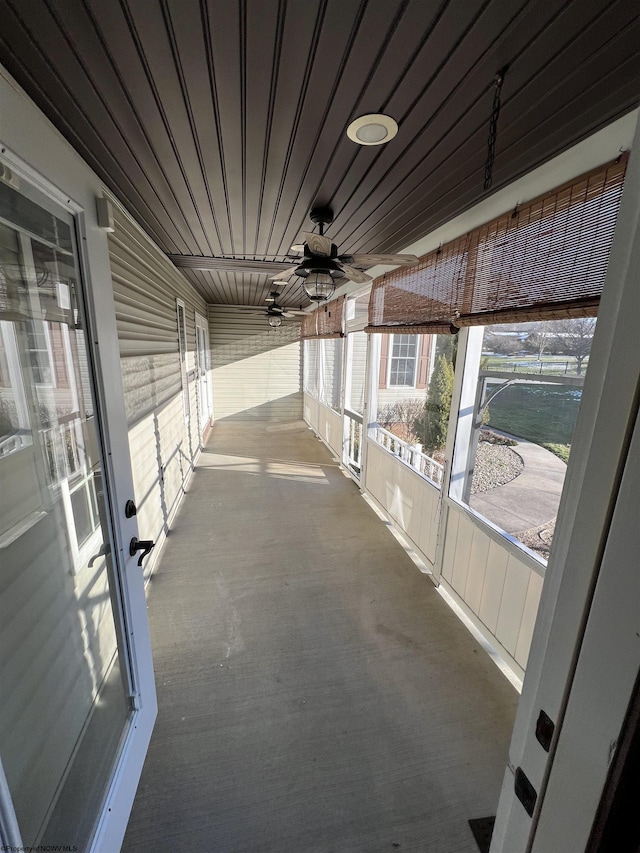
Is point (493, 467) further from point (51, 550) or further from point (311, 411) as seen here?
point (311, 411)

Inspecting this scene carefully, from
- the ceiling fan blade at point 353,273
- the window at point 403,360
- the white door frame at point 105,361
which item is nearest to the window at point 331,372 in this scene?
the window at point 403,360

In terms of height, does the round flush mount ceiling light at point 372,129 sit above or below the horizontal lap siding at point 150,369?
above

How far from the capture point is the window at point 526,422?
1580 mm

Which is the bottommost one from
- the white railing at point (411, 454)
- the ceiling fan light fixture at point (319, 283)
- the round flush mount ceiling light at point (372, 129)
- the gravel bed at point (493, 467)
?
the white railing at point (411, 454)

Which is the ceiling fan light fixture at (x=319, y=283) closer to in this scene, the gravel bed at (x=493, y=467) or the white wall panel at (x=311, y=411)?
the gravel bed at (x=493, y=467)

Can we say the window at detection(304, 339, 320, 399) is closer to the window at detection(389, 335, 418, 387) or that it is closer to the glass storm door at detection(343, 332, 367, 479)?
the glass storm door at detection(343, 332, 367, 479)

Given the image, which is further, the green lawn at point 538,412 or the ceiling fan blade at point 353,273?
the ceiling fan blade at point 353,273

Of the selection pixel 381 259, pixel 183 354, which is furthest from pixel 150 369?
pixel 381 259

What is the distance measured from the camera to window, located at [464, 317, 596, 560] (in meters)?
1.58

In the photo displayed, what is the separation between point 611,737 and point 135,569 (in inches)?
59.5

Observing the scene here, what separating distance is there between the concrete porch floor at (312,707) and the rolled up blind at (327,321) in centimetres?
314

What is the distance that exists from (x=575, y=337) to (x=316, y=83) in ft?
4.84

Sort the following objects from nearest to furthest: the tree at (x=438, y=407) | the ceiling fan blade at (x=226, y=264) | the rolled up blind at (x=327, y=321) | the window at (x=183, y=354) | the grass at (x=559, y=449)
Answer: the grass at (x=559, y=449) < the tree at (x=438, y=407) < the ceiling fan blade at (x=226, y=264) < the window at (x=183, y=354) < the rolled up blind at (x=327, y=321)

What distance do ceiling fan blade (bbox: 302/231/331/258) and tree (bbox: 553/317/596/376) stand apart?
1287 mm
